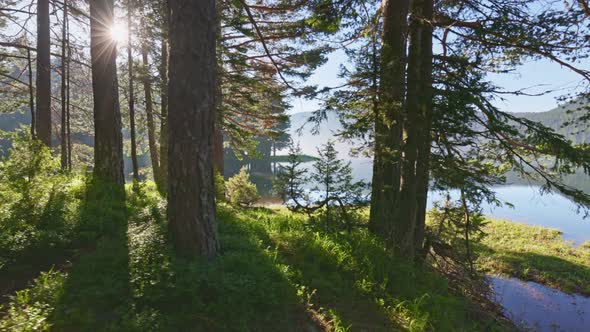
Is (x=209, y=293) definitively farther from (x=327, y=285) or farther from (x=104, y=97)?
(x=104, y=97)

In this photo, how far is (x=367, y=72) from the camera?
5.55 meters

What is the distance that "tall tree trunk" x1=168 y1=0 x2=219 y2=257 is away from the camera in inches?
153

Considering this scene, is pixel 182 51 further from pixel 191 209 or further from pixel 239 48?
pixel 239 48

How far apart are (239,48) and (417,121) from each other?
23.8 feet

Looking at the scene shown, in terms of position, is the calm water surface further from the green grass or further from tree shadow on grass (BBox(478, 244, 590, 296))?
the green grass

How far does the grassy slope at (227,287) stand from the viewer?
296 cm

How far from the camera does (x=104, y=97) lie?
6.79 meters

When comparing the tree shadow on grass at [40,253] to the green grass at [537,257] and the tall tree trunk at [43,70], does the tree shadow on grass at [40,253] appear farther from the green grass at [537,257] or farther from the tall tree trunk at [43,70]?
the green grass at [537,257]

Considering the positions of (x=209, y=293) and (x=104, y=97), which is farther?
(x=104, y=97)

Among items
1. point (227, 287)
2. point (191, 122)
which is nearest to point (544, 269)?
point (227, 287)

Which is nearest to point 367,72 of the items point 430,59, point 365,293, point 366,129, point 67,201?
point 366,129

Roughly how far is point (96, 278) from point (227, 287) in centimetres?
151

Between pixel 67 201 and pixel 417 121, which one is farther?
pixel 417 121

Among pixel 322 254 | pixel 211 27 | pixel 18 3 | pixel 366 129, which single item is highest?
pixel 18 3
